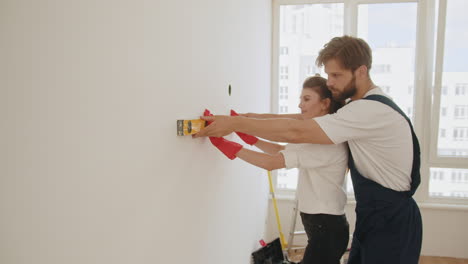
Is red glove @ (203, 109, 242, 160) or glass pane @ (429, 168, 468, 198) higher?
red glove @ (203, 109, 242, 160)

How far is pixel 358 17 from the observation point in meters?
3.70

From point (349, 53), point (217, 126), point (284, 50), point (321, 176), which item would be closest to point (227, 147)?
point (217, 126)

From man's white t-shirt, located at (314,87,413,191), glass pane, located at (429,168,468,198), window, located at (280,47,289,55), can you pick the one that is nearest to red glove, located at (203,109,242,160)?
man's white t-shirt, located at (314,87,413,191)

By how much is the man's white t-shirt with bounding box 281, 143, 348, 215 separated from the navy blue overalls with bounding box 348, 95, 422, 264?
12 centimetres

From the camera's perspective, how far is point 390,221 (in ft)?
5.18

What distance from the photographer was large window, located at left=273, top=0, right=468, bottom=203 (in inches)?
139

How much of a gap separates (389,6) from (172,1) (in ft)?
10.6

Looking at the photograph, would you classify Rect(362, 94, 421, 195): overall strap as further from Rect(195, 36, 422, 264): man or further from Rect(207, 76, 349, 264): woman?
Rect(207, 76, 349, 264): woman

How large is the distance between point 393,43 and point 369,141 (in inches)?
101

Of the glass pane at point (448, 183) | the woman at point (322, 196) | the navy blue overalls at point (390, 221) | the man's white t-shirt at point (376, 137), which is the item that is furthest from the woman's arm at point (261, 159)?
the glass pane at point (448, 183)

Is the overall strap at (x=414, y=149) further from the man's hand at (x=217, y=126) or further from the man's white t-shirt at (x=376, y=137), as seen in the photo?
the man's hand at (x=217, y=126)

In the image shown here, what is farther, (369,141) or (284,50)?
(284,50)

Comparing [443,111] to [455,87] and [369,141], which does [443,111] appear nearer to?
[455,87]

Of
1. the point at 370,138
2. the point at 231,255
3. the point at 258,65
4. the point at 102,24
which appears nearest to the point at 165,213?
the point at 102,24
